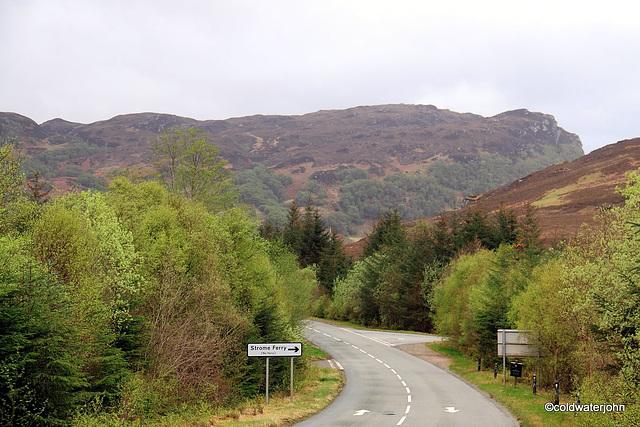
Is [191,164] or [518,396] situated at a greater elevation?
[191,164]

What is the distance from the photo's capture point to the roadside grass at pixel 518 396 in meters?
21.1

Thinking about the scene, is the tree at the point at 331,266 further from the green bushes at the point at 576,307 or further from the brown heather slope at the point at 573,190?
the green bushes at the point at 576,307

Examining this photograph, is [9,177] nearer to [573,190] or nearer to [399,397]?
[399,397]

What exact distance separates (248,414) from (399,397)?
867 centimetres

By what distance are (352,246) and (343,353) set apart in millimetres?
101411

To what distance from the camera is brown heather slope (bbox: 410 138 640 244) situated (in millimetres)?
108625

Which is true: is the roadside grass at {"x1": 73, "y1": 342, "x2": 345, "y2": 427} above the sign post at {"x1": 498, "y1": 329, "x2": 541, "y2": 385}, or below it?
below

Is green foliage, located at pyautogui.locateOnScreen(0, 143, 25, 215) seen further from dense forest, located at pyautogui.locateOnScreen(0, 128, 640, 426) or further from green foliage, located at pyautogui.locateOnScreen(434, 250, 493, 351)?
green foliage, located at pyautogui.locateOnScreen(434, 250, 493, 351)

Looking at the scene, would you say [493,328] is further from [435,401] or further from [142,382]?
[142,382]

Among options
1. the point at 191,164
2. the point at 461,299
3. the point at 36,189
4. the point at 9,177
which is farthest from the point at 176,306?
the point at 36,189

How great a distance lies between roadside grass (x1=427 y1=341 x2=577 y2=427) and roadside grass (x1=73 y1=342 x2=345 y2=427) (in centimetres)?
799

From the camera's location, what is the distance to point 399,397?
89.7 feet

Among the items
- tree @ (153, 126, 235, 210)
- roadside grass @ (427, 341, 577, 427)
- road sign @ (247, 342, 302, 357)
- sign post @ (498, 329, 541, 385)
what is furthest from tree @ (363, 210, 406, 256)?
road sign @ (247, 342, 302, 357)

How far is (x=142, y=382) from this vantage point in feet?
69.0
